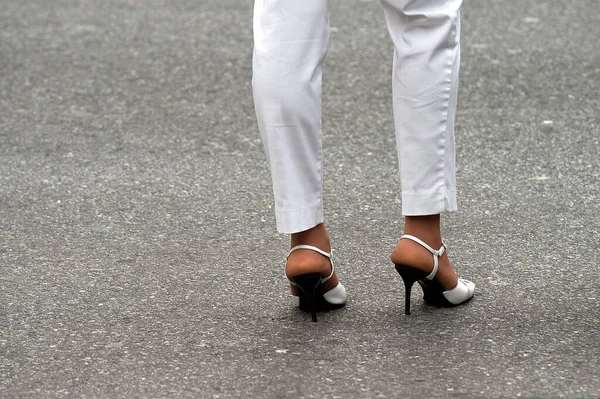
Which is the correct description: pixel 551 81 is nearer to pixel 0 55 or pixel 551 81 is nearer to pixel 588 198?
pixel 588 198

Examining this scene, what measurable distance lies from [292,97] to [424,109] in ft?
Answer: 1.03

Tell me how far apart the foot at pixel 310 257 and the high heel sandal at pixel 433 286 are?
0.56 feet

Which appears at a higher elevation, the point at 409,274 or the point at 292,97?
the point at 292,97

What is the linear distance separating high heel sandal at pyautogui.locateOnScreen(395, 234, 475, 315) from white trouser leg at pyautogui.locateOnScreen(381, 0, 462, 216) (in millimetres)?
122

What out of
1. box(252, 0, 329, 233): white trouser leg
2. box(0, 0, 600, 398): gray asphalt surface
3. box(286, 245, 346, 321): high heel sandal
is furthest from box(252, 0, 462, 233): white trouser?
box(0, 0, 600, 398): gray asphalt surface

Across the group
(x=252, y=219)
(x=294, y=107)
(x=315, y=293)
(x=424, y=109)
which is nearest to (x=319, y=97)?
(x=294, y=107)

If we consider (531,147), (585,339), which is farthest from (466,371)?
(531,147)

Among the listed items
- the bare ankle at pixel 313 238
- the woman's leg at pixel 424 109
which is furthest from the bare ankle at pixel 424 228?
the bare ankle at pixel 313 238

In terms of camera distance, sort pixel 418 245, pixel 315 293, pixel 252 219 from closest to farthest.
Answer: pixel 418 245
pixel 315 293
pixel 252 219

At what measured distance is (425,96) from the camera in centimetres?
265

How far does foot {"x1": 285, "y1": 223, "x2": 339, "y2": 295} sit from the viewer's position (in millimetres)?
2666

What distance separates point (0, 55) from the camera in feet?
18.8

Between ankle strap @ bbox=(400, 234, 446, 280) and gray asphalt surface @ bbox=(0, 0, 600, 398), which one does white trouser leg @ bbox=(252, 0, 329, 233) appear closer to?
ankle strap @ bbox=(400, 234, 446, 280)

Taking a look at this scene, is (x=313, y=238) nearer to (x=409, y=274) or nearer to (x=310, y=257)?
(x=310, y=257)
